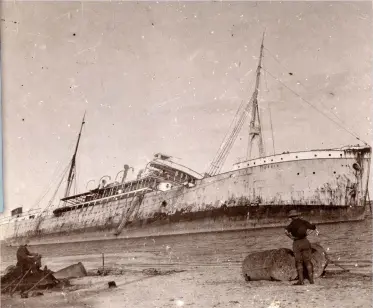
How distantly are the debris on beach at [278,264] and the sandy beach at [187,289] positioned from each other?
7 cm

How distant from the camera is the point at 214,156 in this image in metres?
5.07

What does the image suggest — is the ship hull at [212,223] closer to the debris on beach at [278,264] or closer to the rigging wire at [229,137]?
the debris on beach at [278,264]

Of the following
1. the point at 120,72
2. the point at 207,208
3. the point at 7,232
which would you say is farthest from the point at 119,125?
the point at 7,232

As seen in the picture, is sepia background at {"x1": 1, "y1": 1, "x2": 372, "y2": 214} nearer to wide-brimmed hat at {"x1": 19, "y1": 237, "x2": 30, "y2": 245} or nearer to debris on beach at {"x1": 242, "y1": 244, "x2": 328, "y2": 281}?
wide-brimmed hat at {"x1": 19, "y1": 237, "x2": 30, "y2": 245}

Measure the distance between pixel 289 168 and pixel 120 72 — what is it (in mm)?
2256

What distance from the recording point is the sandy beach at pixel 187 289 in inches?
169

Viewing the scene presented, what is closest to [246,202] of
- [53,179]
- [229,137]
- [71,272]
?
[229,137]

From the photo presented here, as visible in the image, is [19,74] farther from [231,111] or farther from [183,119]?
[231,111]

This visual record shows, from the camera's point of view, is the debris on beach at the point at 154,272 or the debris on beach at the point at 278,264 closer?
the debris on beach at the point at 278,264

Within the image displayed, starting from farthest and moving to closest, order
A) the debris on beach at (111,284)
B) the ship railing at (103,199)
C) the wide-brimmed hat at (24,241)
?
the ship railing at (103,199) → the wide-brimmed hat at (24,241) → the debris on beach at (111,284)

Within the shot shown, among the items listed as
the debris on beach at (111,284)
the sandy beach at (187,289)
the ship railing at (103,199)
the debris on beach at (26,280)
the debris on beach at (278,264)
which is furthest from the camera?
the ship railing at (103,199)

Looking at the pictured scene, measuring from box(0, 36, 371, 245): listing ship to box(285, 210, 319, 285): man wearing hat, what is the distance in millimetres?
453

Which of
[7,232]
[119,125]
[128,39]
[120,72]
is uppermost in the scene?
[128,39]

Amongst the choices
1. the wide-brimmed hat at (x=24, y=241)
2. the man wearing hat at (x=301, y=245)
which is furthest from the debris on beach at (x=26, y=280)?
the man wearing hat at (x=301, y=245)
